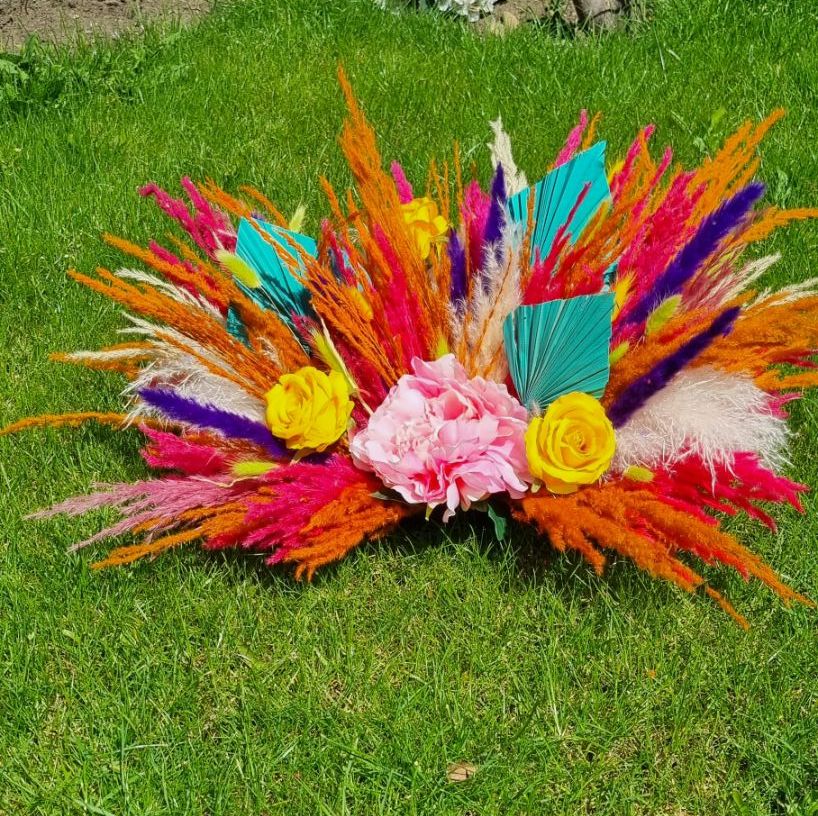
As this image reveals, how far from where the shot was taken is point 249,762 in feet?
5.40

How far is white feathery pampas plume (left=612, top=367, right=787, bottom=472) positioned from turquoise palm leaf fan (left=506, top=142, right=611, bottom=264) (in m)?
0.40

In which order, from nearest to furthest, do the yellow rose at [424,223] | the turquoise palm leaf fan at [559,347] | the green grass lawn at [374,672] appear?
1. the green grass lawn at [374,672]
2. the turquoise palm leaf fan at [559,347]
3. the yellow rose at [424,223]

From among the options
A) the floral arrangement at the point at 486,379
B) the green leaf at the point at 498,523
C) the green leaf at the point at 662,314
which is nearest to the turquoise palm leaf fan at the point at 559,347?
the floral arrangement at the point at 486,379

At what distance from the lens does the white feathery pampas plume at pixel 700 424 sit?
69.7 inches

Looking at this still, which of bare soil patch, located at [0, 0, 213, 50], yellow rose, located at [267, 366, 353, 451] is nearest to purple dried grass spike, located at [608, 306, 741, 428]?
yellow rose, located at [267, 366, 353, 451]

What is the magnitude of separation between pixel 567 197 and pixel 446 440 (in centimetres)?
59

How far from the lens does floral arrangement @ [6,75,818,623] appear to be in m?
1.78

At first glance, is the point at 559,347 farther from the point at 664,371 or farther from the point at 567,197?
the point at 567,197

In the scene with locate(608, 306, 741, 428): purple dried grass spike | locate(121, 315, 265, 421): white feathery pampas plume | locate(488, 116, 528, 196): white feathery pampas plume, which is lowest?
locate(608, 306, 741, 428): purple dried grass spike

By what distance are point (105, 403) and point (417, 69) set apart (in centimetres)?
223

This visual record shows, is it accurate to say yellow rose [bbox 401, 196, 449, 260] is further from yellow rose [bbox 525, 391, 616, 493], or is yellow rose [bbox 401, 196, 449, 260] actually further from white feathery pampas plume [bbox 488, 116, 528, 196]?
yellow rose [bbox 525, 391, 616, 493]

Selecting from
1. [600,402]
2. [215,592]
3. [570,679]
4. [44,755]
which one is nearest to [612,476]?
[600,402]

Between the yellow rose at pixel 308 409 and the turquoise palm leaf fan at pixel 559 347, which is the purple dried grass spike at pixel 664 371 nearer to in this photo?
the turquoise palm leaf fan at pixel 559 347

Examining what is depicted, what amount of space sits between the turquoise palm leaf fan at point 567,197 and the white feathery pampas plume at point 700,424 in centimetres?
40
